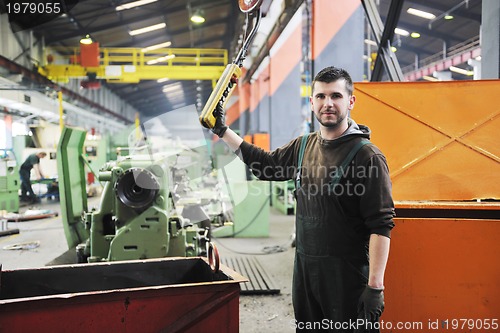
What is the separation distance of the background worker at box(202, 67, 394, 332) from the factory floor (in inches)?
51.2

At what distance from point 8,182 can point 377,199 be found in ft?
27.1

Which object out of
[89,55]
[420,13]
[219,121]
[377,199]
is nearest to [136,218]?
[219,121]

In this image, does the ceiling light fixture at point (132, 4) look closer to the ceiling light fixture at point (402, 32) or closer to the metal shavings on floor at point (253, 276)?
the metal shavings on floor at point (253, 276)

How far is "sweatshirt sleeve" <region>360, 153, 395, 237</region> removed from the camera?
1.60 m

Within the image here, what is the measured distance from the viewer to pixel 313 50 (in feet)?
16.4

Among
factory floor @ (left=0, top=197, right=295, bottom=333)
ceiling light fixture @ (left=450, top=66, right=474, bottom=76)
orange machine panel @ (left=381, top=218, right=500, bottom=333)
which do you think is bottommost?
factory floor @ (left=0, top=197, right=295, bottom=333)

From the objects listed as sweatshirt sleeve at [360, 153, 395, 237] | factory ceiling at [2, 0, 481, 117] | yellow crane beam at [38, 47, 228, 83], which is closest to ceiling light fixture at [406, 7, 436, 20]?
factory ceiling at [2, 0, 481, 117]

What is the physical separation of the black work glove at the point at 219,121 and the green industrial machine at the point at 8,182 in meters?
7.13

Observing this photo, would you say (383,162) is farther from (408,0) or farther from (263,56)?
(408,0)

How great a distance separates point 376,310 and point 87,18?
38.4 ft

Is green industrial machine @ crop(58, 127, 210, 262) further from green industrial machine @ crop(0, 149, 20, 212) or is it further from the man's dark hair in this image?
green industrial machine @ crop(0, 149, 20, 212)

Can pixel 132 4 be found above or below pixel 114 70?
above

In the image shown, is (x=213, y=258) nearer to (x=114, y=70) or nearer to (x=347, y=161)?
(x=347, y=161)

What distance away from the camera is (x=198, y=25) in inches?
540
